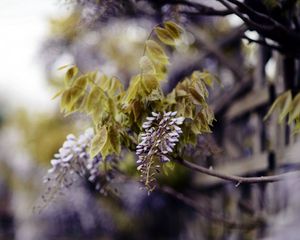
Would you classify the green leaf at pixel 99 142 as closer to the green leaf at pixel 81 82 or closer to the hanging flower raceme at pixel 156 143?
the hanging flower raceme at pixel 156 143

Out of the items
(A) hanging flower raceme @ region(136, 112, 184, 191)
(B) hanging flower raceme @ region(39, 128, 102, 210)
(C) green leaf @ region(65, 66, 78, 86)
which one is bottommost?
(B) hanging flower raceme @ region(39, 128, 102, 210)

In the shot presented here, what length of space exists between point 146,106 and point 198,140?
45cm

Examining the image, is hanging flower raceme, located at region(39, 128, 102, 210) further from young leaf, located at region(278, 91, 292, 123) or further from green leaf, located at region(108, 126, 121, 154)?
young leaf, located at region(278, 91, 292, 123)

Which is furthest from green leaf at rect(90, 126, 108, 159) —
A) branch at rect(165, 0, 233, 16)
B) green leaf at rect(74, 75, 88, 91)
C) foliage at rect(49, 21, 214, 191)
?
branch at rect(165, 0, 233, 16)

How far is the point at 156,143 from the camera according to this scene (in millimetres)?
1338

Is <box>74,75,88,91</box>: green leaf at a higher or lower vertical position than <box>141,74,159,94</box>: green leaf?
lower

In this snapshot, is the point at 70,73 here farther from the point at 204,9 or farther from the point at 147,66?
the point at 204,9

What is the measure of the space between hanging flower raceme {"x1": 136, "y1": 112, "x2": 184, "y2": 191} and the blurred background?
0.31m

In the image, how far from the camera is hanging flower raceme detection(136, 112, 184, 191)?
1.32 metres

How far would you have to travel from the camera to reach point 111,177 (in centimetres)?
189

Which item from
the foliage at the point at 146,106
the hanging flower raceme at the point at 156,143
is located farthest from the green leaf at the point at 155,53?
the hanging flower raceme at the point at 156,143

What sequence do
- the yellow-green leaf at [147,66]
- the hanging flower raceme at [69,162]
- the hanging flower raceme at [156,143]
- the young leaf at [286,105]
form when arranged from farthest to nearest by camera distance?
the hanging flower raceme at [69,162] → the young leaf at [286,105] → the yellow-green leaf at [147,66] → the hanging flower raceme at [156,143]

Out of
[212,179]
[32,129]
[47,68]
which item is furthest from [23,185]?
[212,179]

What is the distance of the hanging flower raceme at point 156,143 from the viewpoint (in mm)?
1323
